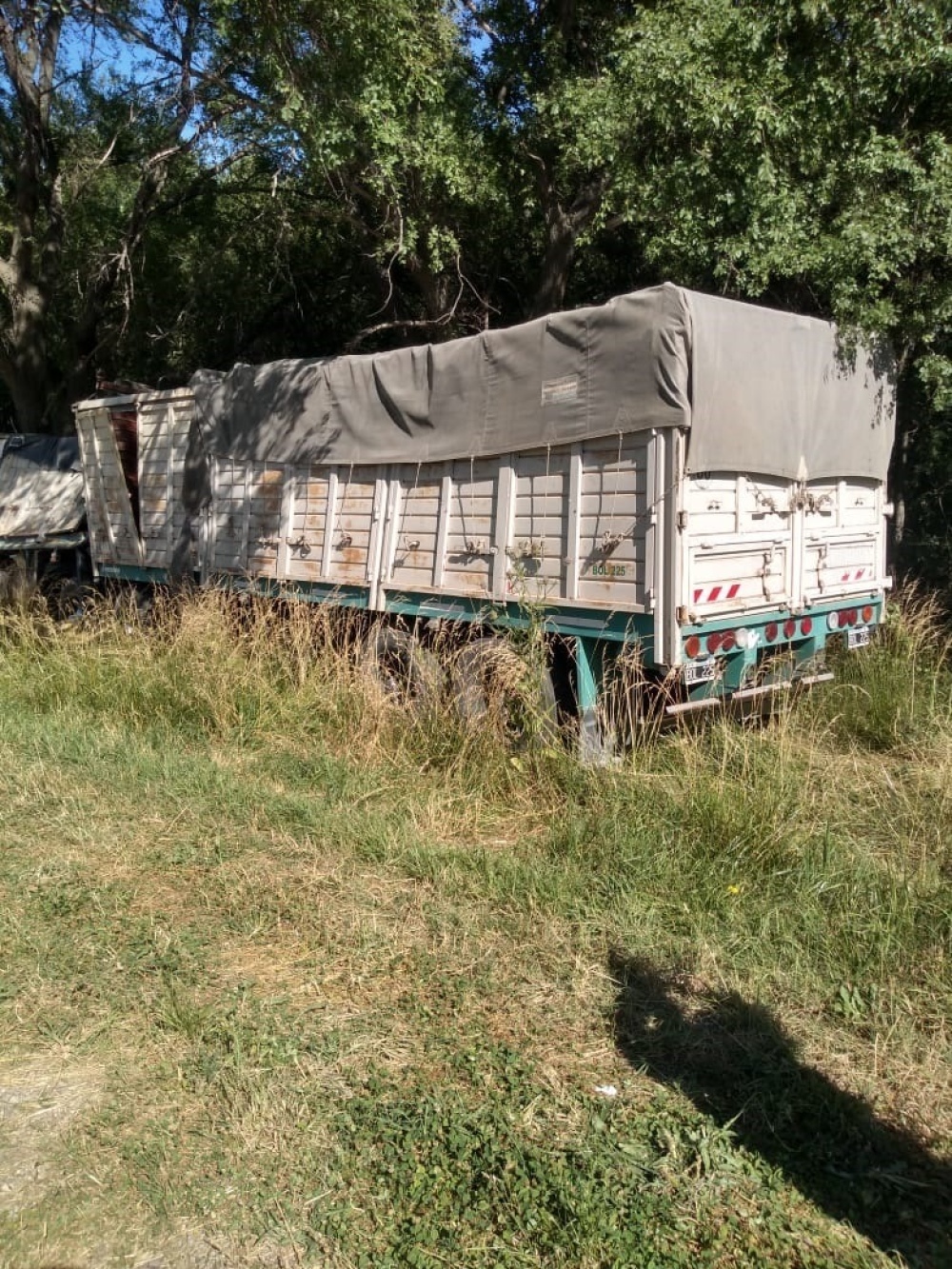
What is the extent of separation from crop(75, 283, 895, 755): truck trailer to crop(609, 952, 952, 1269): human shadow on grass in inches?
88.7

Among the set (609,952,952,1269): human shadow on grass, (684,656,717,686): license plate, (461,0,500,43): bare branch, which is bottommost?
(609,952,952,1269): human shadow on grass

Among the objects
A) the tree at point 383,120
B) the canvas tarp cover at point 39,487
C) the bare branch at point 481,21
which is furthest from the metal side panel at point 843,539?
the canvas tarp cover at point 39,487

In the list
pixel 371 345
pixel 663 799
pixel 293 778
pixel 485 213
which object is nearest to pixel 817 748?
pixel 663 799

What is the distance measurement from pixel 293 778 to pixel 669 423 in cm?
297

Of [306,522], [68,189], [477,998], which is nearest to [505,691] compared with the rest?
[477,998]

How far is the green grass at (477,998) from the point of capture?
8.94 feet

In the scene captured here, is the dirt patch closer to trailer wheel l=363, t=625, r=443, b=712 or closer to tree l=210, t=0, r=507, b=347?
trailer wheel l=363, t=625, r=443, b=712

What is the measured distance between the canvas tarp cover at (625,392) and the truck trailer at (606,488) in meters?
0.02

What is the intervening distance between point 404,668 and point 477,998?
13.2 feet

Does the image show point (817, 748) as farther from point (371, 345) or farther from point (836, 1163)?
point (371, 345)

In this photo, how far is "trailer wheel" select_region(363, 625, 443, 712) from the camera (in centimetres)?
658

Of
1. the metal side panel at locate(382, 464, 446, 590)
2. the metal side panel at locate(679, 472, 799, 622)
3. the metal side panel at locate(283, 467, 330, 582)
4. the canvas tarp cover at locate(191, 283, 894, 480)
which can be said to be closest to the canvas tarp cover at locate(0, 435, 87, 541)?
the metal side panel at locate(283, 467, 330, 582)

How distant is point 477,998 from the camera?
12.3 feet

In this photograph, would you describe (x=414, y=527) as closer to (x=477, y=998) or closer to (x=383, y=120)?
(x=383, y=120)
